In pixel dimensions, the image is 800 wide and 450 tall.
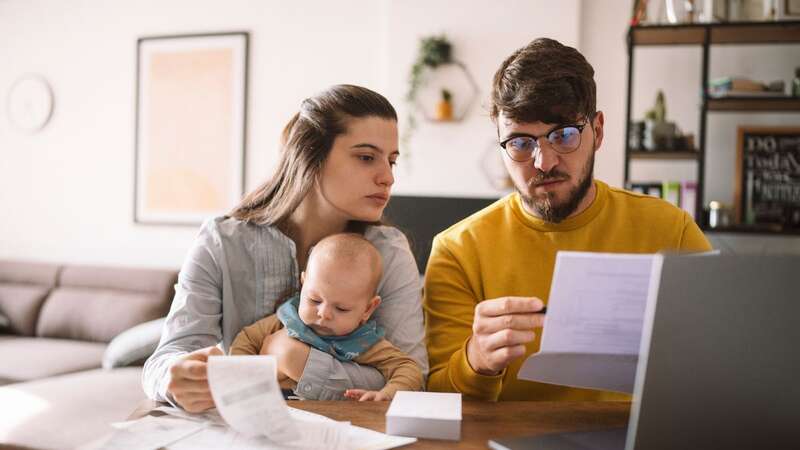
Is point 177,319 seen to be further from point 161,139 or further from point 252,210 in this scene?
point 161,139

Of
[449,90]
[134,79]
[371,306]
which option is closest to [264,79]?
[134,79]

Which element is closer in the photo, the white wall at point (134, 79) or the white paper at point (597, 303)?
the white paper at point (597, 303)

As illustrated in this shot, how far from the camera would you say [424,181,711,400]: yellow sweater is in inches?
58.5

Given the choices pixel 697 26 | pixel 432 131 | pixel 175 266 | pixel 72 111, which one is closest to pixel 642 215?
pixel 697 26

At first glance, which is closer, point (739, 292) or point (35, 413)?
point (739, 292)

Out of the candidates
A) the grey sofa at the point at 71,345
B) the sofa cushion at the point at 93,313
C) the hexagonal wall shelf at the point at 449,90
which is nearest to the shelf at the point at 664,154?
the hexagonal wall shelf at the point at 449,90

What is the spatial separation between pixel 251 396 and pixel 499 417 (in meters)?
0.40

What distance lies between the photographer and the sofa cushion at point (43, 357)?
3.10m

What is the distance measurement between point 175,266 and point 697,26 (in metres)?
3.24

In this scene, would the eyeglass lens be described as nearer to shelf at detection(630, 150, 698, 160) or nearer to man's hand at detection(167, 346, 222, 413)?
man's hand at detection(167, 346, 222, 413)

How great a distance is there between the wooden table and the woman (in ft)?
0.73

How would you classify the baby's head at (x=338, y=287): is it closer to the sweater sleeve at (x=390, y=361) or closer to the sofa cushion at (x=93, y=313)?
the sweater sleeve at (x=390, y=361)

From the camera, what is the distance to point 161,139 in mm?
4238

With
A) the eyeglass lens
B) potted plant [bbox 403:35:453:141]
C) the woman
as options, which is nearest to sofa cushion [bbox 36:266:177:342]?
potted plant [bbox 403:35:453:141]
